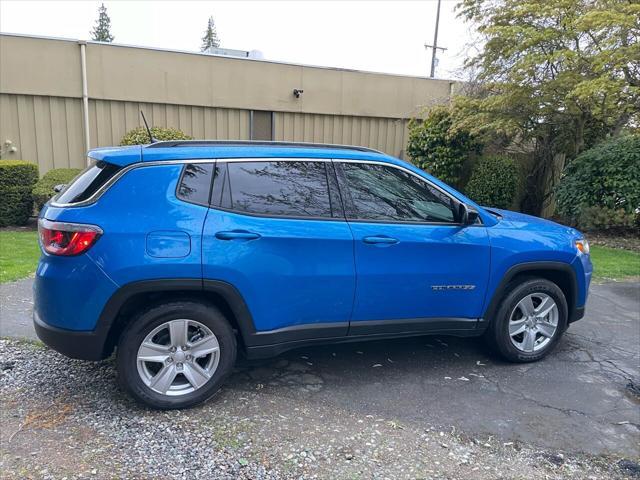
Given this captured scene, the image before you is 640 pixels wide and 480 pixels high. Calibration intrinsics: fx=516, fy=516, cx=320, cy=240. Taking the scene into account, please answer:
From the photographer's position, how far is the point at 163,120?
43.0 ft

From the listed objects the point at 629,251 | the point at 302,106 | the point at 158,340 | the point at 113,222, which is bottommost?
the point at 629,251

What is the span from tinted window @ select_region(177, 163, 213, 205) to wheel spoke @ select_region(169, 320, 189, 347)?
0.82m

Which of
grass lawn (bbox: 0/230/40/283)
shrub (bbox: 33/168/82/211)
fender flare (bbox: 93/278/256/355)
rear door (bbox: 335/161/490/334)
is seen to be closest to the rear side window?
fender flare (bbox: 93/278/256/355)

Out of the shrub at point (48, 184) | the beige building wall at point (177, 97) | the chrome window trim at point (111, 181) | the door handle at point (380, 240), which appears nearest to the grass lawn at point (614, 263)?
the door handle at point (380, 240)

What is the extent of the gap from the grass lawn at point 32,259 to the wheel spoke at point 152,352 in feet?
13.7

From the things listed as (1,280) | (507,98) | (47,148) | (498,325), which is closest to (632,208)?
(507,98)

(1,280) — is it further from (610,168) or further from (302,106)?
(610,168)

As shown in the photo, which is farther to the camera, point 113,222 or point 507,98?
point 507,98

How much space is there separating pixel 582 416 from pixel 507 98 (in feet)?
27.5

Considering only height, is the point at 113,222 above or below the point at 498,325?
above

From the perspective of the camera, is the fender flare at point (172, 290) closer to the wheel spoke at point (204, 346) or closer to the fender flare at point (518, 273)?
the wheel spoke at point (204, 346)

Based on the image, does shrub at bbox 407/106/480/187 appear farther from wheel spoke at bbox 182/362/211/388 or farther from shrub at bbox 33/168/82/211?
wheel spoke at bbox 182/362/211/388

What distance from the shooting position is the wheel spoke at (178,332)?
3.45 meters

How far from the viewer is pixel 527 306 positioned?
4461 millimetres
